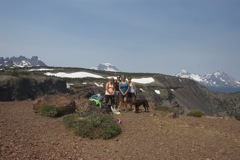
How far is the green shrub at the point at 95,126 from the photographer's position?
41.9 ft

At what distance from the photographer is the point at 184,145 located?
12211 mm

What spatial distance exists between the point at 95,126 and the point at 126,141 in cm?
168

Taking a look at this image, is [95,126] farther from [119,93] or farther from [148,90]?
[148,90]

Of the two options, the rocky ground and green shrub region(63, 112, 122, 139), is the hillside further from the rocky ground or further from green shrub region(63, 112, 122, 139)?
green shrub region(63, 112, 122, 139)

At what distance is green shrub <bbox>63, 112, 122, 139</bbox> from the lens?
12.8m

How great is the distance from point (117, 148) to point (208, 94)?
109 m

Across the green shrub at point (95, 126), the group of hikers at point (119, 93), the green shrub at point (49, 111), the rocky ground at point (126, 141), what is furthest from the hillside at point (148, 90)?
the green shrub at point (95, 126)

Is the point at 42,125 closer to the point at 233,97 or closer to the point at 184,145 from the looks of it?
the point at 184,145

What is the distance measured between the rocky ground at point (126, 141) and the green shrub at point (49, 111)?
510 mm

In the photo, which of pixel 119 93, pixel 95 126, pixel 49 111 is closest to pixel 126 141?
pixel 95 126

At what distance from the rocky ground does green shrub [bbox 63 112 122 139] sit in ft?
1.01

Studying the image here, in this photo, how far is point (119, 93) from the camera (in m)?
18.4

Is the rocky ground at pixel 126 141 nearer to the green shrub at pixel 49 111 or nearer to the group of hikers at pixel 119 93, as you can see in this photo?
the green shrub at pixel 49 111

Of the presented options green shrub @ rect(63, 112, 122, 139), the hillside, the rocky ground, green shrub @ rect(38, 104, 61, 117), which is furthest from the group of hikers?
the hillside
